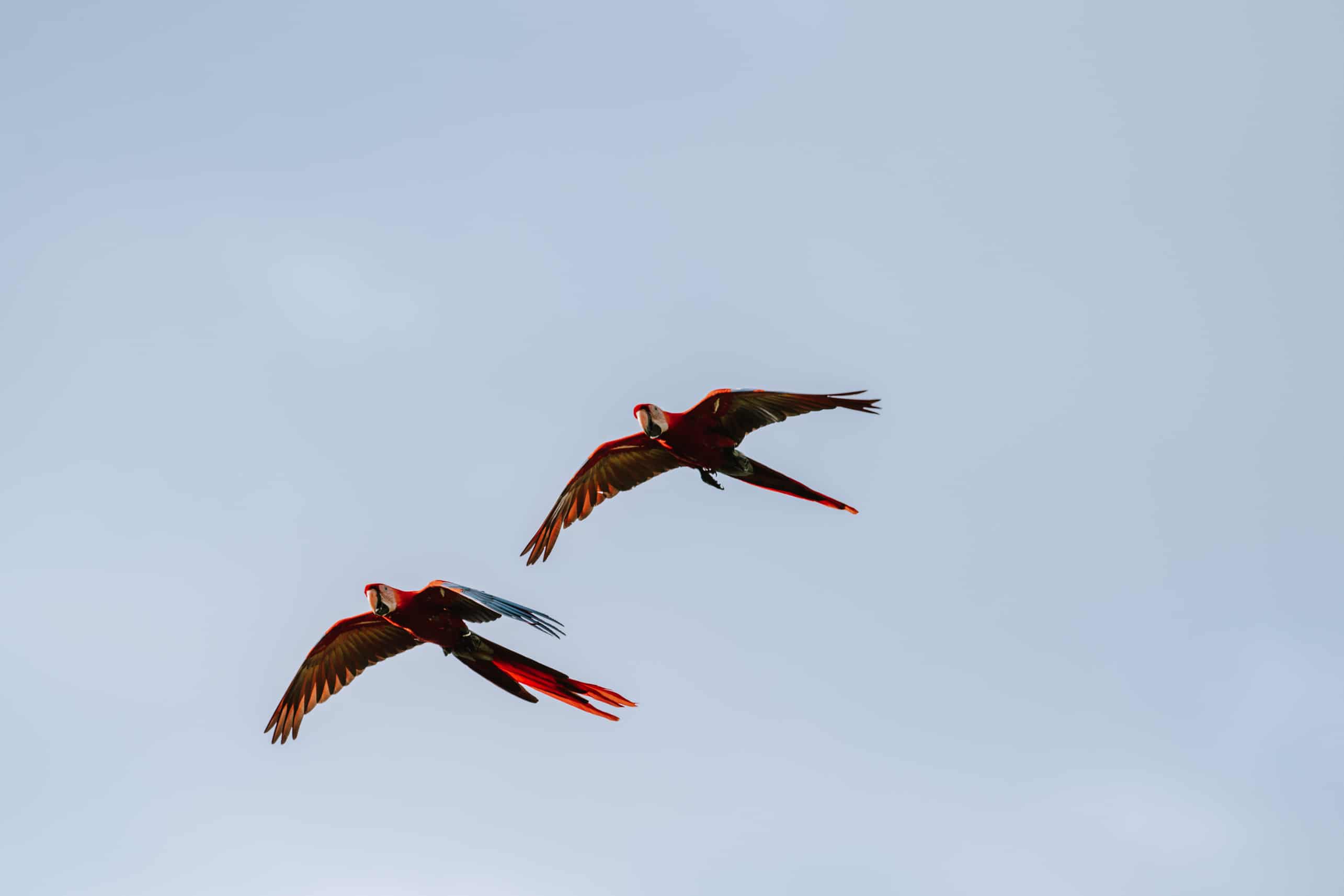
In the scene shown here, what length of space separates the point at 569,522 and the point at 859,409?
12.2 feet

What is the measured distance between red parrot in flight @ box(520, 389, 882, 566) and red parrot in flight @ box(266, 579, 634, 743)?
1715 mm

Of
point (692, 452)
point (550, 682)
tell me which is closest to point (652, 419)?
point (692, 452)

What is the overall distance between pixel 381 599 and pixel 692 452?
3.45 meters

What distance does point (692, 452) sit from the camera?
13.2 m

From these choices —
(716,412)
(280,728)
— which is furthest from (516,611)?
(280,728)

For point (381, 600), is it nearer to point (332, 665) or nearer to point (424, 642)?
point (424, 642)

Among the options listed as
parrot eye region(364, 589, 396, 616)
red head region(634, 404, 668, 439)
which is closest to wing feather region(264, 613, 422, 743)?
parrot eye region(364, 589, 396, 616)

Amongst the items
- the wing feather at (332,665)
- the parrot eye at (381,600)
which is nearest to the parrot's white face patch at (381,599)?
the parrot eye at (381,600)

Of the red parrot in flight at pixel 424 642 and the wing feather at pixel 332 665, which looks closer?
the red parrot in flight at pixel 424 642

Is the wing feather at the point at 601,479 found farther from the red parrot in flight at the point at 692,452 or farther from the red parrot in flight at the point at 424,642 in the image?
the red parrot in flight at the point at 424,642

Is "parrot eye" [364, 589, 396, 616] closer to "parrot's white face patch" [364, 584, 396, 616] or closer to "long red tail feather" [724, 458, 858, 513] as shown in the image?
"parrot's white face patch" [364, 584, 396, 616]

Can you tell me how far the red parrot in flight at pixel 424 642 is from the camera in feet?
38.7

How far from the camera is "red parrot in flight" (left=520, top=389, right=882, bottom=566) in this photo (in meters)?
12.7

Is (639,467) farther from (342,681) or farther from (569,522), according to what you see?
(342,681)
